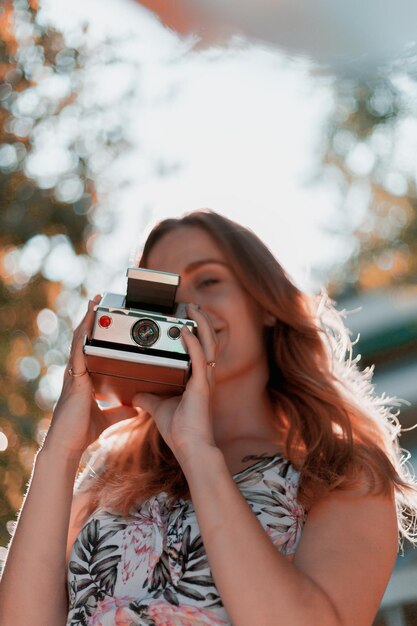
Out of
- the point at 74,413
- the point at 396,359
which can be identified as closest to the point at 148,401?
the point at 74,413

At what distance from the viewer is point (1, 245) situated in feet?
16.4

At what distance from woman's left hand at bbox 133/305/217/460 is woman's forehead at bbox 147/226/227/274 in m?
0.38

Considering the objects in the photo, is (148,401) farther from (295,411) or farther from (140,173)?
(140,173)

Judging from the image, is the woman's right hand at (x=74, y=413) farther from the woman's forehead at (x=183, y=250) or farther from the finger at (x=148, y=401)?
the woman's forehead at (x=183, y=250)

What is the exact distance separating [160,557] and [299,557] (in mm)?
315

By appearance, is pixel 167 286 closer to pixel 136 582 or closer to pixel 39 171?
pixel 136 582

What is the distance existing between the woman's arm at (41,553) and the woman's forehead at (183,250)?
64 centimetres

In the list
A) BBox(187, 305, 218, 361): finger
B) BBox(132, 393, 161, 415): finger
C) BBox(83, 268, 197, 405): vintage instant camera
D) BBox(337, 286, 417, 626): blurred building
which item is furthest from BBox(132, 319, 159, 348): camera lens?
BBox(337, 286, 417, 626): blurred building

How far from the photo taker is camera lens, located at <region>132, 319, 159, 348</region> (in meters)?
1.88

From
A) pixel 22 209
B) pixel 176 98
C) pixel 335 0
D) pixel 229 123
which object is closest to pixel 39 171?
pixel 22 209

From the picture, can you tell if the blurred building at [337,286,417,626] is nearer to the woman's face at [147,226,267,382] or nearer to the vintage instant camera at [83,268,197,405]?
the woman's face at [147,226,267,382]

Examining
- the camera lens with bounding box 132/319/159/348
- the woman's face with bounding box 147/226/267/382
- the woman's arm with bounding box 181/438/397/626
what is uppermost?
the woman's face with bounding box 147/226/267/382

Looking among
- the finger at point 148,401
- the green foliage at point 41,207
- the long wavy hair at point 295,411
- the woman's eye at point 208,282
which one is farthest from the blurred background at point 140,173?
the finger at point 148,401

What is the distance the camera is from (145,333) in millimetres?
1893
